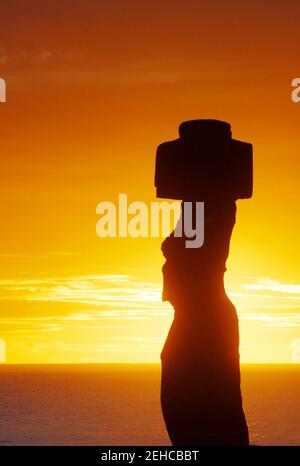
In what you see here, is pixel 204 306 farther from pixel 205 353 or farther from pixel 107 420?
pixel 107 420

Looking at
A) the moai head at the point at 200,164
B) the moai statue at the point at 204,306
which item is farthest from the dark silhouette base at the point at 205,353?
the moai head at the point at 200,164

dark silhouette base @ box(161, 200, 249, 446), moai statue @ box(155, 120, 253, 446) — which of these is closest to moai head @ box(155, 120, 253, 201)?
moai statue @ box(155, 120, 253, 446)

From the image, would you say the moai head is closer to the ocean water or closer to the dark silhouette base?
the dark silhouette base

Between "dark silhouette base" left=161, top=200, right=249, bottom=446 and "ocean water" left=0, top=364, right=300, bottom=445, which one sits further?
"ocean water" left=0, top=364, right=300, bottom=445

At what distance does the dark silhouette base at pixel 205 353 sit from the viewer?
800 inches

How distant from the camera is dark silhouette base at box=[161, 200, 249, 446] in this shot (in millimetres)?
20328

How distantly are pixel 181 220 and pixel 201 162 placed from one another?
1264 millimetres

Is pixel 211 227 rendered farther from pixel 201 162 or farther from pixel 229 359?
Result: pixel 229 359

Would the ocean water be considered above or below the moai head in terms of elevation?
below

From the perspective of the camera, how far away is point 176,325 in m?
20.5

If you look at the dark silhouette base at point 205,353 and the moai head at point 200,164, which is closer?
the dark silhouette base at point 205,353

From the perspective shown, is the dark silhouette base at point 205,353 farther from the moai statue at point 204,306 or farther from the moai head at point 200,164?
the moai head at point 200,164

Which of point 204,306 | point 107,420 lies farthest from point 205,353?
point 107,420
